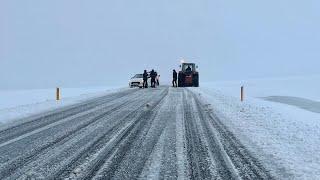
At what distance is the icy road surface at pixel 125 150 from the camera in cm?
783

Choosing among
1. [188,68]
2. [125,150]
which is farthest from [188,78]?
[125,150]

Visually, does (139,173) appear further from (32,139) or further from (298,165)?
(32,139)

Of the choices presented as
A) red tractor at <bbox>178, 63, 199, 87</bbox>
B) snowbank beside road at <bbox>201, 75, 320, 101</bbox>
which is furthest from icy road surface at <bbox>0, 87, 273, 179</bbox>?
red tractor at <bbox>178, 63, 199, 87</bbox>

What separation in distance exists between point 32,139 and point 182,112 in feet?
25.2

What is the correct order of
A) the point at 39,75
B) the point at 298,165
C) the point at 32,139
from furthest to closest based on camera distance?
1. the point at 39,75
2. the point at 32,139
3. the point at 298,165

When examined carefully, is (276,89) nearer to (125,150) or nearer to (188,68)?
(188,68)

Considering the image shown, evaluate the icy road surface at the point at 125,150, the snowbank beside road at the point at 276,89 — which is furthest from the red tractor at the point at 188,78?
→ the icy road surface at the point at 125,150

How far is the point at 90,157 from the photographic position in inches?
360

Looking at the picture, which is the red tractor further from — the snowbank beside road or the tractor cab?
the snowbank beside road

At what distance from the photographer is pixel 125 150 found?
9.94 meters

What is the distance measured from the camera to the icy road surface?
25.7 ft

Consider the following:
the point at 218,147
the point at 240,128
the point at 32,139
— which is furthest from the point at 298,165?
the point at 32,139

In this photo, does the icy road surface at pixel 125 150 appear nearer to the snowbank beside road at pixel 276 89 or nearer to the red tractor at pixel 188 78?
the snowbank beside road at pixel 276 89

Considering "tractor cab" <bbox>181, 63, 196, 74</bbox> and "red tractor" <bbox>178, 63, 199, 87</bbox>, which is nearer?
"red tractor" <bbox>178, 63, 199, 87</bbox>
